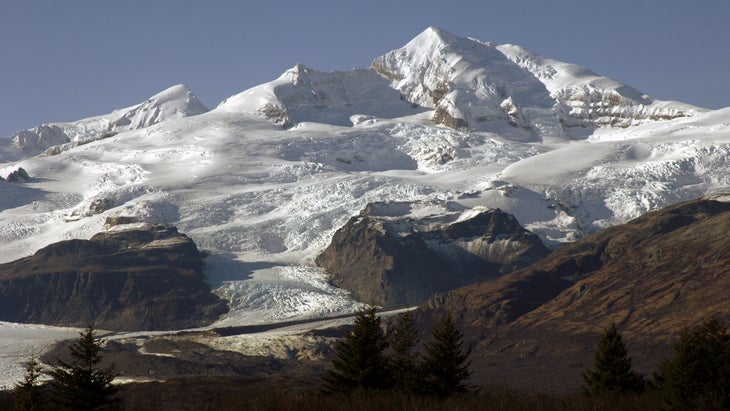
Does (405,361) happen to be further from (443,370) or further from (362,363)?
(443,370)

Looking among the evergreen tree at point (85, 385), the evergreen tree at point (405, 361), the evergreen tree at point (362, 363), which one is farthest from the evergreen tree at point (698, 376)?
the evergreen tree at point (85, 385)

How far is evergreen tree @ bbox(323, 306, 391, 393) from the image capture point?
2699 inches

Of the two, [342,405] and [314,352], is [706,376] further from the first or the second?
[314,352]

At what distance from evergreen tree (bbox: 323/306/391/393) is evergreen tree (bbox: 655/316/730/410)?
622 inches

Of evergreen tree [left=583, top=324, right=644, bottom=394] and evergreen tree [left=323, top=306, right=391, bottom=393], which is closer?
evergreen tree [left=323, top=306, right=391, bottom=393]

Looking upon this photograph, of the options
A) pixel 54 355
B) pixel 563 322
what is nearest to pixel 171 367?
pixel 54 355

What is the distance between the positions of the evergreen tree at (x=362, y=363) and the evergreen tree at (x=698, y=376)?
15811 mm

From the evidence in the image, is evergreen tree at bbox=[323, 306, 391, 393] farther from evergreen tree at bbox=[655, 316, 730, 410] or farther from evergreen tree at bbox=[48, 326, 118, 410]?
evergreen tree at bbox=[655, 316, 730, 410]

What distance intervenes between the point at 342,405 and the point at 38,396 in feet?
57.2

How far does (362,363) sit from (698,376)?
1871 centimetres

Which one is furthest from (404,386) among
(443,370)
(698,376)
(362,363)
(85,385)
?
(85,385)

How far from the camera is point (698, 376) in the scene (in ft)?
212

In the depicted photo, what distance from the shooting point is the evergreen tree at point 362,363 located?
6856 cm

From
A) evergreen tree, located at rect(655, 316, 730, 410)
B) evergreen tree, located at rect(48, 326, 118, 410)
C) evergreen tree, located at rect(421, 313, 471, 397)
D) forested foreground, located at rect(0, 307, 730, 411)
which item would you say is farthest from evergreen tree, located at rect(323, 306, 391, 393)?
evergreen tree, located at rect(655, 316, 730, 410)
